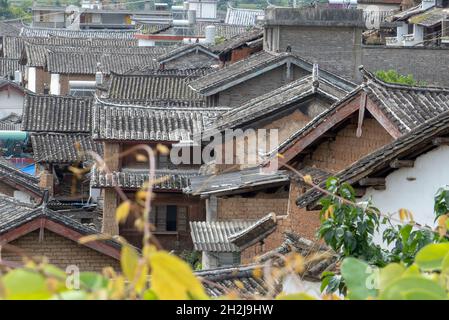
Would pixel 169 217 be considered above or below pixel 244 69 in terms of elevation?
below

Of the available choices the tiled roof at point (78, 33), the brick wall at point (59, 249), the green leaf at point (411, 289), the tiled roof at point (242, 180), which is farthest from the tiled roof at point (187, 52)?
the green leaf at point (411, 289)

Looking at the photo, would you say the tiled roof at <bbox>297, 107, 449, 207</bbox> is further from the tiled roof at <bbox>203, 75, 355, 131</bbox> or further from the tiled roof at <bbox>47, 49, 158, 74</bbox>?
the tiled roof at <bbox>47, 49, 158, 74</bbox>

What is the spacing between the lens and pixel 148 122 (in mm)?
29953

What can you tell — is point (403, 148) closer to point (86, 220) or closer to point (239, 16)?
point (86, 220)

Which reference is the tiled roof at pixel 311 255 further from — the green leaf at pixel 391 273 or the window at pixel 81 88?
the window at pixel 81 88

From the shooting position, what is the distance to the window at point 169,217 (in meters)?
29.1

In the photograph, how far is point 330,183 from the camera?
34.7 feet

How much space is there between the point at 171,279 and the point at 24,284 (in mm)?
503

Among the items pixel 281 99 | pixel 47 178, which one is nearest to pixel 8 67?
pixel 47 178

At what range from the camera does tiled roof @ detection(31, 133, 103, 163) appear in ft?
113

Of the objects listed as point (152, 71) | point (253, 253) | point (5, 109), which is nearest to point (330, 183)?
point (253, 253)

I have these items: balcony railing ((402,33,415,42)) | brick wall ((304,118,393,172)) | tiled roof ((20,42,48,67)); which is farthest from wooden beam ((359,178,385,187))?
tiled roof ((20,42,48,67))

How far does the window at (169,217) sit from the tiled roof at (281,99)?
264 centimetres
